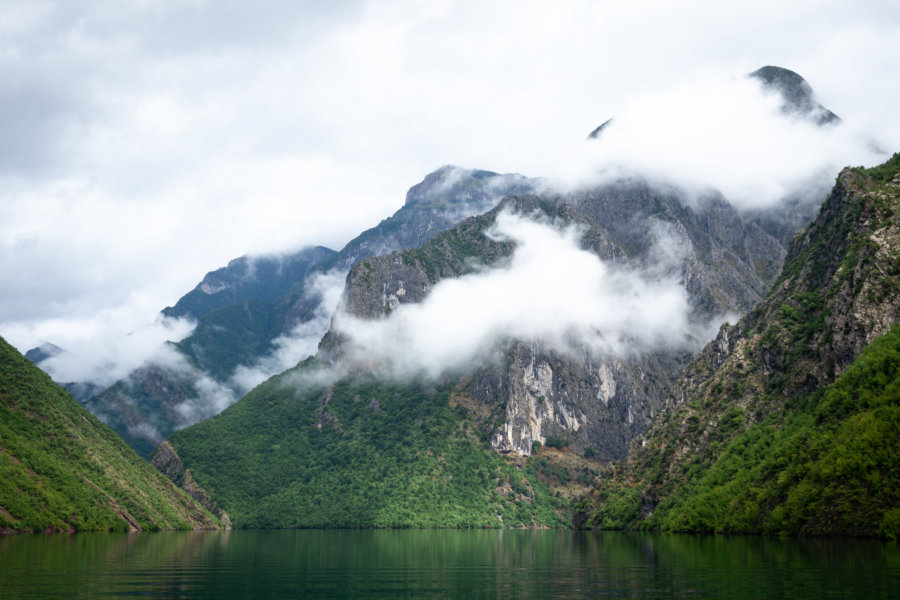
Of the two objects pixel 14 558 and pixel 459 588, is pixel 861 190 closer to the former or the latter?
pixel 459 588

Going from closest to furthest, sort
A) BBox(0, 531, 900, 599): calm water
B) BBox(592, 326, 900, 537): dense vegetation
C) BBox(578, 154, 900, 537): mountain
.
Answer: BBox(0, 531, 900, 599): calm water → BBox(592, 326, 900, 537): dense vegetation → BBox(578, 154, 900, 537): mountain

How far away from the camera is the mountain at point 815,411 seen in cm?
9744

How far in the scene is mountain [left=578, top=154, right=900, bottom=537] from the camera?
97438 mm

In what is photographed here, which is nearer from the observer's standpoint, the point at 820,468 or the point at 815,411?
the point at 820,468

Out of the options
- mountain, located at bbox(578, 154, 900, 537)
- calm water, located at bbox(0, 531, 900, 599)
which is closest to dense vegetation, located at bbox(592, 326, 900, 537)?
mountain, located at bbox(578, 154, 900, 537)

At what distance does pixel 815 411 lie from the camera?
140125 mm

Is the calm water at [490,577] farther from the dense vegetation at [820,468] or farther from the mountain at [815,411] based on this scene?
the mountain at [815,411]

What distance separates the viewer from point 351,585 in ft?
168

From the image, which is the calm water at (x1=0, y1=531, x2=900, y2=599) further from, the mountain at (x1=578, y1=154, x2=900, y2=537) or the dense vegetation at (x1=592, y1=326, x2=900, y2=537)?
the mountain at (x1=578, y1=154, x2=900, y2=537)

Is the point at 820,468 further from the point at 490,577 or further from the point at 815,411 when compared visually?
the point at 490,577

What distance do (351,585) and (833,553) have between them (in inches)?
1779

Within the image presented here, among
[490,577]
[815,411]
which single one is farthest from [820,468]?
[490,577]

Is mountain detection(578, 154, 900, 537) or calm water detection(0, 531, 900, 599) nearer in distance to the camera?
calm water detection(0, 531, 900, 599)

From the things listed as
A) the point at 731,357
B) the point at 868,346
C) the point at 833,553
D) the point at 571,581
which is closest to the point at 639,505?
the point at 731,357
